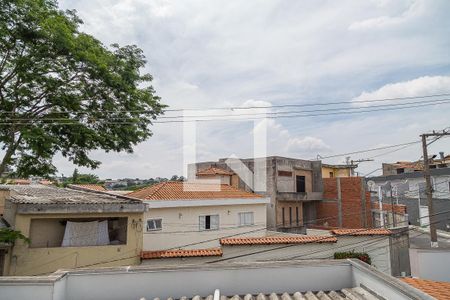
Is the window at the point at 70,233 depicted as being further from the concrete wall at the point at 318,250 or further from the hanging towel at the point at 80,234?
the concrete wall at the point at 318,250

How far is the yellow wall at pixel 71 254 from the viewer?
36.8 ft

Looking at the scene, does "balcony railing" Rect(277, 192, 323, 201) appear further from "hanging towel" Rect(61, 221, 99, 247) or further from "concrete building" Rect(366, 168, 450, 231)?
"hanging towel" Rect(61, 221, 99, 247)

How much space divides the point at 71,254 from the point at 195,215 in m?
8.43

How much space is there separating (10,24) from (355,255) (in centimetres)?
1687

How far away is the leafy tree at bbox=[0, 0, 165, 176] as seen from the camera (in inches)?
379

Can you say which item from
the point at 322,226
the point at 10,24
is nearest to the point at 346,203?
the point at 322,226

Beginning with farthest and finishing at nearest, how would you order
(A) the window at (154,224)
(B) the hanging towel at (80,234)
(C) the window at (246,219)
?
1. (C) the window at (246,219)
2. (A) the window at (154,224)
3. (B) the hanging towel at (80,234)

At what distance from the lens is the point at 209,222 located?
65.0ft

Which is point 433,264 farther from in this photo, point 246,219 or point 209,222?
point 246,219

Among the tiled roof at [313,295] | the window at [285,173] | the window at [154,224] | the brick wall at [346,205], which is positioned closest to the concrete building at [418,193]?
the brick wall at [346,205]

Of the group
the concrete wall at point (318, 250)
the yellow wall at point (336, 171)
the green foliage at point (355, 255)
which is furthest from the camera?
the yellow wall at point (336, 171)

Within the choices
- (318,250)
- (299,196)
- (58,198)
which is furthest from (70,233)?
(299,196)

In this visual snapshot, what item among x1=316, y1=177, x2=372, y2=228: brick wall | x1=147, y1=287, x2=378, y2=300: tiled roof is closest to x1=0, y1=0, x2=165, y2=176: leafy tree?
x1=147, y1=287, x2=378, y2=300: tiled roof

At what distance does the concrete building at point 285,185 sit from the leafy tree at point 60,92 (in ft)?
57.1
